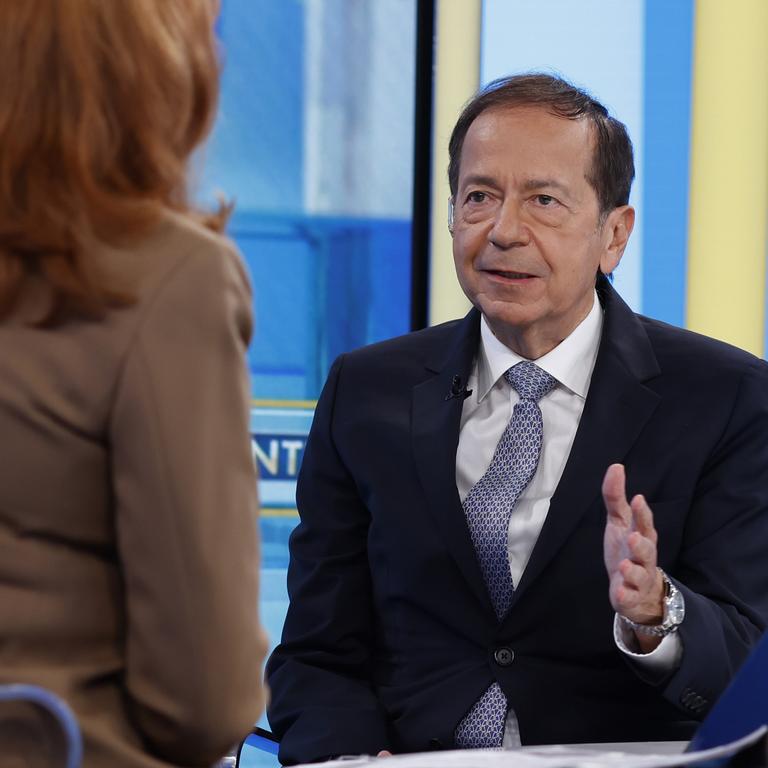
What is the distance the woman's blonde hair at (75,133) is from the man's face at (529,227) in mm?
1053

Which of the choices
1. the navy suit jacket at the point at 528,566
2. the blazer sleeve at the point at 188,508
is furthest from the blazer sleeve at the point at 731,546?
the blazer sleeve at the point at 188,508

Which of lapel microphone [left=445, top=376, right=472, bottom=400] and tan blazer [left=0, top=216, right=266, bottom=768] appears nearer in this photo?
tan blazer [left=0, top=216, right=266, bottom=768]

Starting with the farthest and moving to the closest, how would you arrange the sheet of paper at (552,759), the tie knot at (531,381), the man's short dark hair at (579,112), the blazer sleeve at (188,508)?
the man's short dark hair at (579,112) → the tie knot at (531,381) → the sheet of paper at (552,759) → the blazer sleeve at (188,508)

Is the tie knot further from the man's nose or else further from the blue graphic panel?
the blue graphic panel

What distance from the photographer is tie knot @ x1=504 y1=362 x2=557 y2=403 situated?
6.49ft

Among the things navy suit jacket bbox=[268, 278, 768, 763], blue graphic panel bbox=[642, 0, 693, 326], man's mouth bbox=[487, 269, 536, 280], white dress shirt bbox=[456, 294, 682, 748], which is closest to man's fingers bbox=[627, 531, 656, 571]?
navy suit jacket bbox=[268, 278, 768, 763]

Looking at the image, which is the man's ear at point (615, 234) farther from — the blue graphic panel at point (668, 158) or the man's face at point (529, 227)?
the blue graphic panel at point (668, 158)

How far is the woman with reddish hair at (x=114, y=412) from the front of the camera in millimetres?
979

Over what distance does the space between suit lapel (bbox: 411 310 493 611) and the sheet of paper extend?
56 cm

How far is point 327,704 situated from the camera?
1.88m

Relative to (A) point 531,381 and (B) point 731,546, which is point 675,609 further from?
(A) point 531,381

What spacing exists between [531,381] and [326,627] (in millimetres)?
505

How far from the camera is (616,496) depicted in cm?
155

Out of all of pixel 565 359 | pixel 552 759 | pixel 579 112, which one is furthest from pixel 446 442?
pixel 552 759
